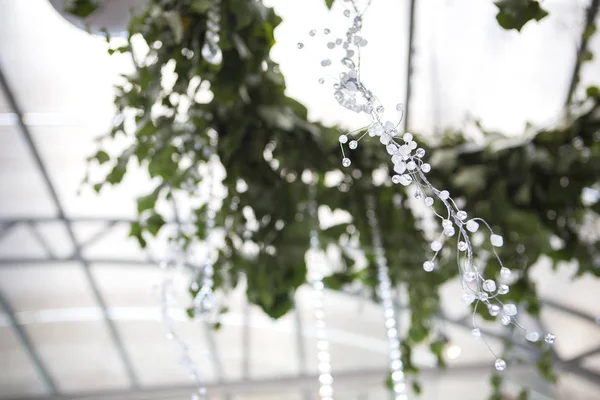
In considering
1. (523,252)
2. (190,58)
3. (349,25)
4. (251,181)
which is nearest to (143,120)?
(190,58)

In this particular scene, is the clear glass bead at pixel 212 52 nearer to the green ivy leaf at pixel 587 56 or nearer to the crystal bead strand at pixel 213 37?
the crystal bead strand at pixel 213 37

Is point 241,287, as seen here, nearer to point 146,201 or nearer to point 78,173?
point 78,173

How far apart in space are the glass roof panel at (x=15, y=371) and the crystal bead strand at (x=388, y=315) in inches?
182

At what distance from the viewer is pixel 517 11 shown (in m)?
0.94

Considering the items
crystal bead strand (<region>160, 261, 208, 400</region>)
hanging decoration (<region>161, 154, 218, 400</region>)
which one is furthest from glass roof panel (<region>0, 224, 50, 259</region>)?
crystal bead strand (<region>160, 261, 208, 400</region>)

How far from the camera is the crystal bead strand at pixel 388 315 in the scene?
1.73 metres

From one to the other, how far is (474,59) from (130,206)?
2.85 meters

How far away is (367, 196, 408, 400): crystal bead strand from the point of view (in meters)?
1.73

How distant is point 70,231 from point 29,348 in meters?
1.38

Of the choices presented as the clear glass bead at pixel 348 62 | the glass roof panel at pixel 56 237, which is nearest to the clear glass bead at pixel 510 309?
the clear glass bead at pixel 348 62

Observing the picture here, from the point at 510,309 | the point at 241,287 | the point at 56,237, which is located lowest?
the point at 510,309

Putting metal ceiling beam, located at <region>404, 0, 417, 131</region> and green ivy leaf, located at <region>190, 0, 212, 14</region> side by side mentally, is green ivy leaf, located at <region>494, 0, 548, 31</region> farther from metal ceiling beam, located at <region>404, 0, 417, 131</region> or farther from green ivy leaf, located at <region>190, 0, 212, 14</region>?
metal ceiling beam, located at <region>404, 0, 417, 131</region>

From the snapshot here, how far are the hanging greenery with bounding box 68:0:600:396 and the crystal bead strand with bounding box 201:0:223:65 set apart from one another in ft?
0.05

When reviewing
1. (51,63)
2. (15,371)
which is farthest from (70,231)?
(51,63)
